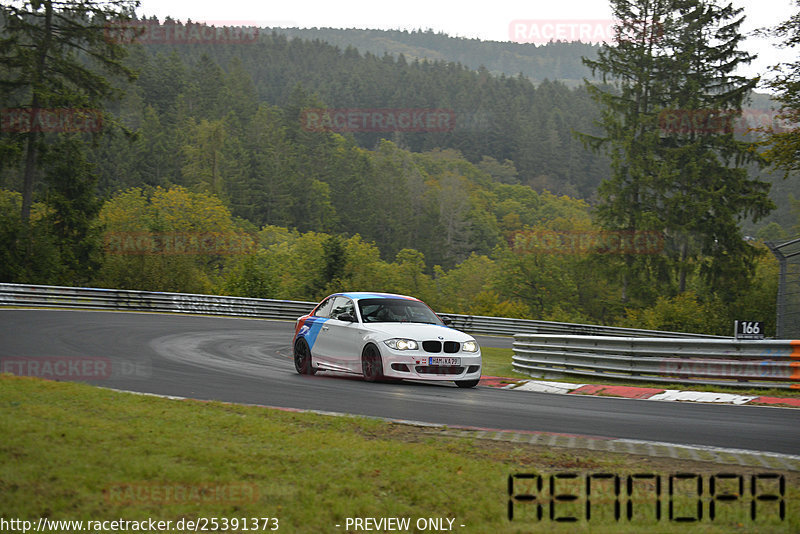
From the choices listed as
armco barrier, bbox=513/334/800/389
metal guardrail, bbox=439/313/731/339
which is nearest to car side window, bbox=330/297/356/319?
armco barrier, bbox=513/334/800/389

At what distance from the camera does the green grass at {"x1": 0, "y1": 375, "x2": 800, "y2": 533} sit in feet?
16.4

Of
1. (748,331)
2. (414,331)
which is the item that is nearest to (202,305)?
(414,331)

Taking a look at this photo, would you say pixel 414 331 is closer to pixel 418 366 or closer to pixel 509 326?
pixel 418 366

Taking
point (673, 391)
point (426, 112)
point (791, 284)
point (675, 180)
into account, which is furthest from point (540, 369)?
point (426, 112)

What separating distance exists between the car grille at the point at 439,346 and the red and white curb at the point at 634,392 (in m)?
1.54

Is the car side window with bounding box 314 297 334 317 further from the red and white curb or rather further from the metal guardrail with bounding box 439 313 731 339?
the metal guardrail with bounding box 439 313 731 339

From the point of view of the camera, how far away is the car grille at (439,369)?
1296cm

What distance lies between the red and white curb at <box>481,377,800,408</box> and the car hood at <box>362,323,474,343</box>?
159 cm

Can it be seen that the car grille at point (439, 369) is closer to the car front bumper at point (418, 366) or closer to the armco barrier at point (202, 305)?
the car front bumper at point (418, 366)

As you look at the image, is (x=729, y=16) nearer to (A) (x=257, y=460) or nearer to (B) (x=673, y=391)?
(B) (x=673, y=391)

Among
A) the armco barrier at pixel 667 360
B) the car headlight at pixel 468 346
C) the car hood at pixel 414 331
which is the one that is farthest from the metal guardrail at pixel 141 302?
the car headlight at pixel 468 346

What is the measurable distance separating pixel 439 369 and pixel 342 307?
2301 millimetres

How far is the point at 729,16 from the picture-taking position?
48094mm

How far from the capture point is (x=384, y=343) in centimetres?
1302
